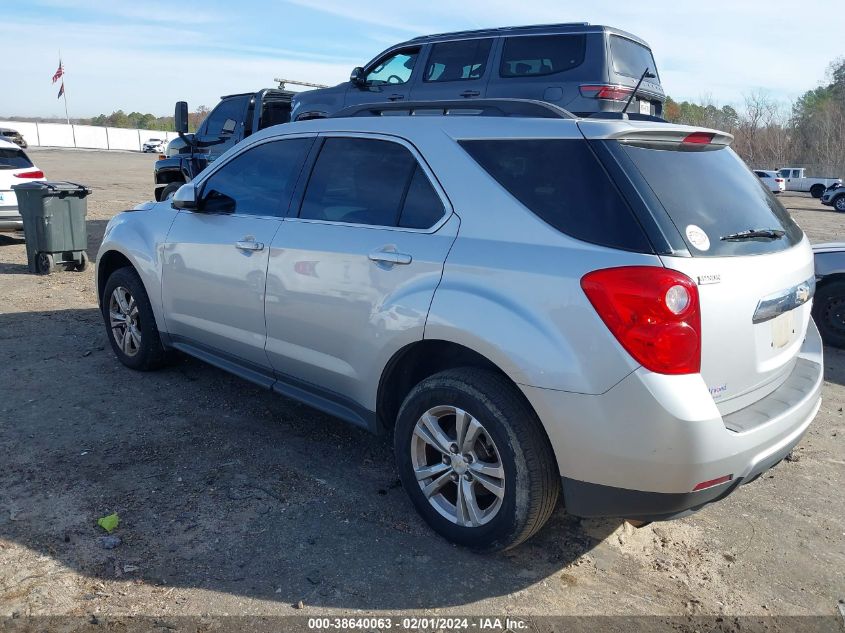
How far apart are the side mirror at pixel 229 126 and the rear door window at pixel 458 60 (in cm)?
418

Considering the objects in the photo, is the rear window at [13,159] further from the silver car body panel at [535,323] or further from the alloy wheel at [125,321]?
the silver car body panel at [535,323]

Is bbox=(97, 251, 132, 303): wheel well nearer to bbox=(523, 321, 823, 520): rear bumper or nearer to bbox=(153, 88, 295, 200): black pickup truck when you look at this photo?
bbox=(523, 321, 823, 520): rear bumper

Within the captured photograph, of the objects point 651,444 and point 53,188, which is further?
point 53,188

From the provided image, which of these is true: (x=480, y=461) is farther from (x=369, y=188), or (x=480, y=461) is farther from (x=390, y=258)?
(x=369, y=188)

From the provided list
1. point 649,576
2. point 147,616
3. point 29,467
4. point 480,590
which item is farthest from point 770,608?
point 29,467

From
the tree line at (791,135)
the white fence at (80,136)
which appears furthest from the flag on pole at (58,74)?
the tree line at (791,135)

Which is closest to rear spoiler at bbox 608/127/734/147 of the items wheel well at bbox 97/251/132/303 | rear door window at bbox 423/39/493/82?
wheel well at bbox 97/251/132/303

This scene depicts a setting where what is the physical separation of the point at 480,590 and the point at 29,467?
100 inches

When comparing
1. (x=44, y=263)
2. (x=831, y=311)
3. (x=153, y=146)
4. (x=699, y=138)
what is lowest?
(x=153, y=146)

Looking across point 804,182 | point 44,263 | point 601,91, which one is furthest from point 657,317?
point 804,182

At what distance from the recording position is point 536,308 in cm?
275

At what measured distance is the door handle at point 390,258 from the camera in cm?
324

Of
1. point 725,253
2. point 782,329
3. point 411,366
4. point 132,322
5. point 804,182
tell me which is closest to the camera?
point 725,253

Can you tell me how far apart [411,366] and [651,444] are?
126 centimetres
